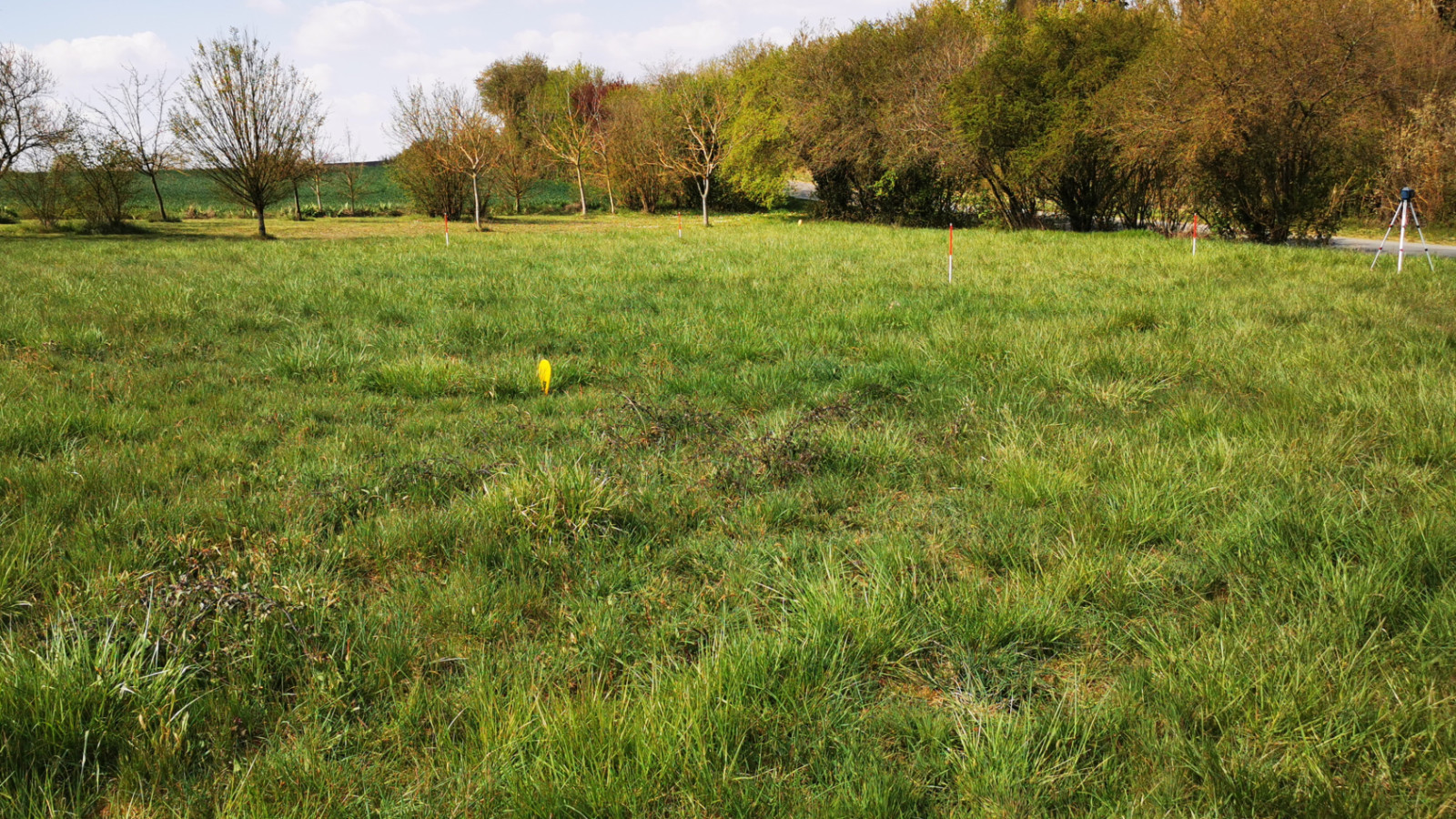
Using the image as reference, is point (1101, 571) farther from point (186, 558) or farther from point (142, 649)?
point (186, 558)

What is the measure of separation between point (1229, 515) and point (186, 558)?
4.11m

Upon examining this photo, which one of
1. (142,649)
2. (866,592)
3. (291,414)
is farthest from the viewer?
(291,414)

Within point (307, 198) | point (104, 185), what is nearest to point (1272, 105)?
point (104, 185)

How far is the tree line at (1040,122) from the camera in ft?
51.9

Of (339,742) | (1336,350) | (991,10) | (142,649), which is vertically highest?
(991,10)

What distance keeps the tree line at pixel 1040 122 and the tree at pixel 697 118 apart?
0.16 metres

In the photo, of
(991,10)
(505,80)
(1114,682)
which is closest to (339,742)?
(1114,682)

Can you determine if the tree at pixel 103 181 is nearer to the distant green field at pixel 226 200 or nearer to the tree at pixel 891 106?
the distant green field at pixel 226 200

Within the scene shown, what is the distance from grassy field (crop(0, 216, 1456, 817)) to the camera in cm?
198

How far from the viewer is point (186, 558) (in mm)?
2906

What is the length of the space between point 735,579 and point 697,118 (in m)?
36.6

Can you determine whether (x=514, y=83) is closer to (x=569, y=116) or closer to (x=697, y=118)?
(x=569, y=116)

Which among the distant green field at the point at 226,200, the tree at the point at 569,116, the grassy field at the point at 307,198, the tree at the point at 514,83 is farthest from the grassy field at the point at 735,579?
the tree at the point at 514,83

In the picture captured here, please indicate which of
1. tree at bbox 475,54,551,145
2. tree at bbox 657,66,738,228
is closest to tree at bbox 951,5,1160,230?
tree at bbox 657,66,738,228
